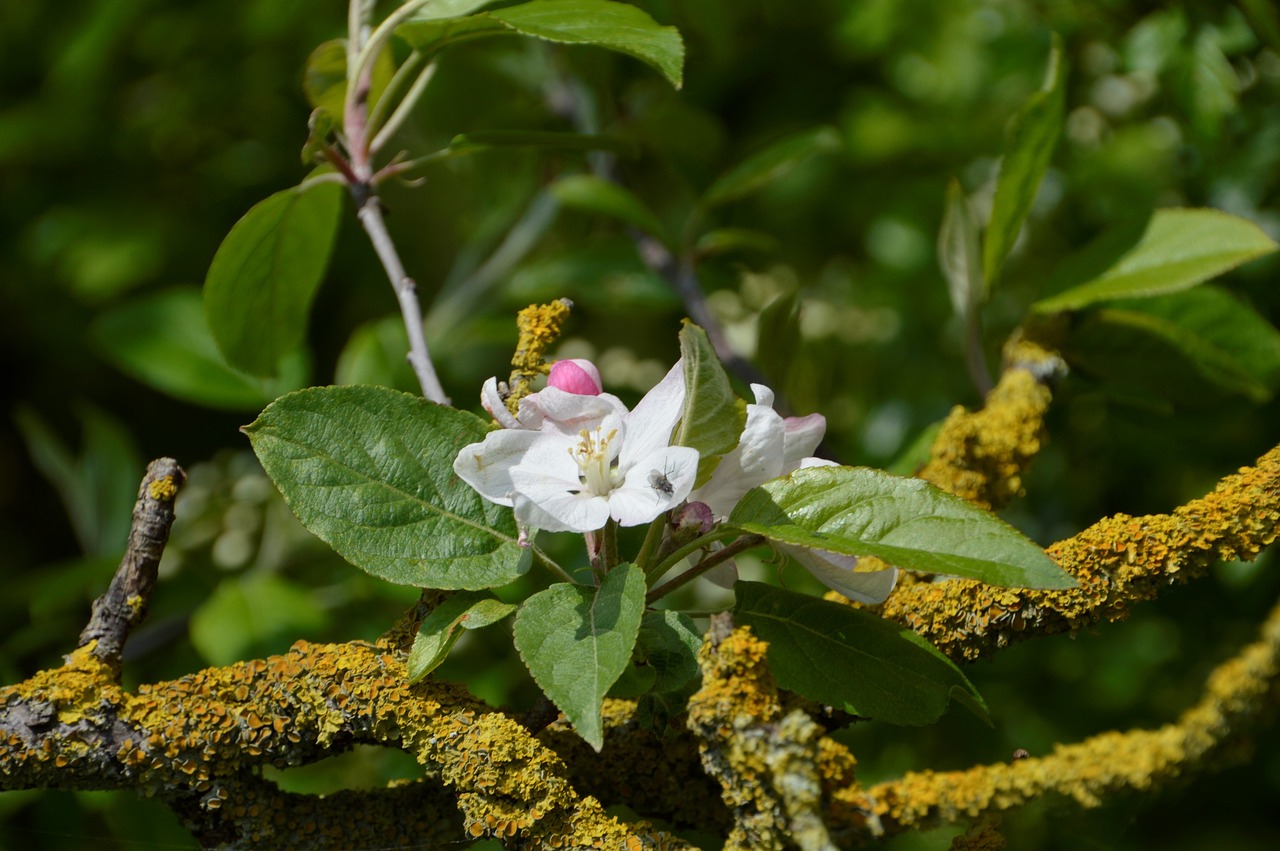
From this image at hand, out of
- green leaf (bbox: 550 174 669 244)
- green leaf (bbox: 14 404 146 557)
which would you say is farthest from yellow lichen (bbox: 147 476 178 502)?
green leaf (bbox: 14 404 146 557)

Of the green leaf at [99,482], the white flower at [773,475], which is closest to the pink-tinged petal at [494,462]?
the white flower at [773,475]

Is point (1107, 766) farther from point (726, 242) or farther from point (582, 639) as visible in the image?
point (726, 242)

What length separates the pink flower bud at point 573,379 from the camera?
626 millimetres

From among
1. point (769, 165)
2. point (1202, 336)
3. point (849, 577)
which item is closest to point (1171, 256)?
point (1202, 336)

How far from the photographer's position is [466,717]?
605mm

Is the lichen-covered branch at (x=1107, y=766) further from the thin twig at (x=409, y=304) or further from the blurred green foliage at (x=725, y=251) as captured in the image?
the thin twig at (x=409, y=304)

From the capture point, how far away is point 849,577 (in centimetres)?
63

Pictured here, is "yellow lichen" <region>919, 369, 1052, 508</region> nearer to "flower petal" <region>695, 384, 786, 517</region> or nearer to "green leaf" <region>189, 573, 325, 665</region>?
"flower petal" <region>695, 384, 786, 517</region>

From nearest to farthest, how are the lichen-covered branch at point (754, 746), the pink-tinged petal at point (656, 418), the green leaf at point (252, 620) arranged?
the lichen-covered branch at point (754, 746)
the pink-tinged petal at point (656, 418)
the green leaf at point (252, 620)

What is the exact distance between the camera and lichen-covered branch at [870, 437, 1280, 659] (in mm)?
612

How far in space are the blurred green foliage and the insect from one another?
1.52 ft

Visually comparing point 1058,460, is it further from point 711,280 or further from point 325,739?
point 325,739

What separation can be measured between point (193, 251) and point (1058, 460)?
1.61 meters

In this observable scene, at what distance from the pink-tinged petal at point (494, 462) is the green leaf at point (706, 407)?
89 millimetres
